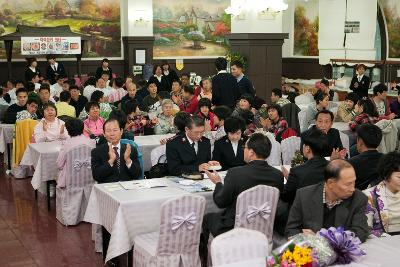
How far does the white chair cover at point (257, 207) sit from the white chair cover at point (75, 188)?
2462 millimetres

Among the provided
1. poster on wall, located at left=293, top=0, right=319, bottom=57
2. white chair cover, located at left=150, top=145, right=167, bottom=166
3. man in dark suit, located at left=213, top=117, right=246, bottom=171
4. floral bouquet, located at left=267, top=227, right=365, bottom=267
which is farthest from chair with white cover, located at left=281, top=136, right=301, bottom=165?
poster on wall, located at left=293, top=0, right=319, bottom=57

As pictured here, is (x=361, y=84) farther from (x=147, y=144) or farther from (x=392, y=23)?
(x=147, y=144)

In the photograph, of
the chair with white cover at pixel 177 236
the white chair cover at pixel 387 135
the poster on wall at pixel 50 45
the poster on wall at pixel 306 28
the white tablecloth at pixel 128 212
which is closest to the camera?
the chair with white cover at pixel 177 236

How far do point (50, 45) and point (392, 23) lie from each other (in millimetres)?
9692

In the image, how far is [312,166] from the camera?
4723 millimetres

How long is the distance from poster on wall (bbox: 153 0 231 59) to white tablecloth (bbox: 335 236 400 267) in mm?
15845

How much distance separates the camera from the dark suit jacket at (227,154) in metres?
6.18

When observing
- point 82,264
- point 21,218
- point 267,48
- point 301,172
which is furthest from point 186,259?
point 267,48

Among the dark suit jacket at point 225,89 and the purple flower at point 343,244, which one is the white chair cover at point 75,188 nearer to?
the dark suit jacket at point 225,89

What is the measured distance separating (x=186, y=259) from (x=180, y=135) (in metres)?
A: 1.87

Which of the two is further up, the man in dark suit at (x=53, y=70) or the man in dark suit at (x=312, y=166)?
the man in dark suit at (x=53, y=70)

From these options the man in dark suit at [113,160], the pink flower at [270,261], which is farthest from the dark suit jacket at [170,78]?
the pink flower at [270,261]

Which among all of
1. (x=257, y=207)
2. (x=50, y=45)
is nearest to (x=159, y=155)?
(x=257, y=207)

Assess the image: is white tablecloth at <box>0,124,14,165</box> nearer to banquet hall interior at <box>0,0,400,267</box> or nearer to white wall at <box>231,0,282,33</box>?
banquet hall interior at <box>0,0,400,267</box>
